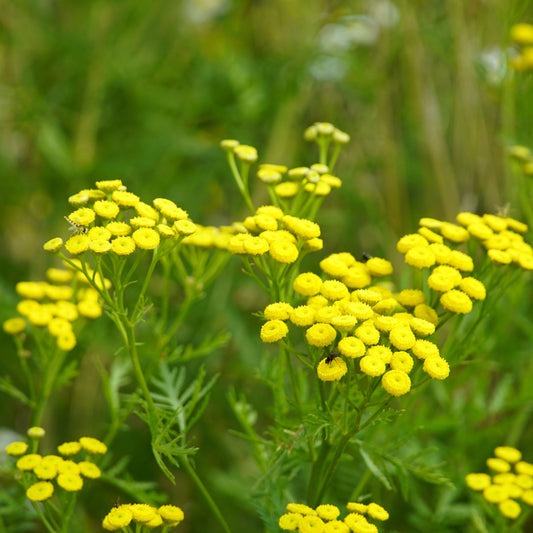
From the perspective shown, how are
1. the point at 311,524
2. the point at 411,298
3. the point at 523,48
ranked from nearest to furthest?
1. the point at 311,524
2. the point at 411,298
3. the point at 523,48

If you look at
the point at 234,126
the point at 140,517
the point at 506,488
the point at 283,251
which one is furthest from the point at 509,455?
the point at 234,126

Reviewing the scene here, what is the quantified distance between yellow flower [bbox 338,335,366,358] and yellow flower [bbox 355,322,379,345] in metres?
0.01

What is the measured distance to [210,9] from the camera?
362 cm

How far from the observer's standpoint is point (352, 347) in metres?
1.04

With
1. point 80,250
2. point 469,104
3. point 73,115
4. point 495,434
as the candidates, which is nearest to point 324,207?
point 469,104

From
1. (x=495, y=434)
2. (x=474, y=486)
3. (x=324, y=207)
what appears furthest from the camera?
(x=324, y=207)

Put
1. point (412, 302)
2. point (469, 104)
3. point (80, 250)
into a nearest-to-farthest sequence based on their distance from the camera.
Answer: point (80, 250) → point (412, 302) → point (469, 104)

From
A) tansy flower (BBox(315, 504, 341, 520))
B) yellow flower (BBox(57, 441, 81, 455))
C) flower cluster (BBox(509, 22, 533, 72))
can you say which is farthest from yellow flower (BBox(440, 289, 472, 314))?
flower cluster (BBox(509, 22, 533, 72))

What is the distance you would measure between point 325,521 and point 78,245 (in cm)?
61

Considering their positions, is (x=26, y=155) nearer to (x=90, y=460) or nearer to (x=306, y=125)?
(x=306, y=125)

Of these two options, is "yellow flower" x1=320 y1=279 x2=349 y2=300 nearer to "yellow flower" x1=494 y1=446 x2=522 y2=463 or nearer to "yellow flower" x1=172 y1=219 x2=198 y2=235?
"yellow flower" x1=172 y1=219 x2=198 y2=235

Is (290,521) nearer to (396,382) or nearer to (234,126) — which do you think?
(396,382)

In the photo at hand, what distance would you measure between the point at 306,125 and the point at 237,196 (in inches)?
19.9

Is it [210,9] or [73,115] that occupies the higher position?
[210,9]
